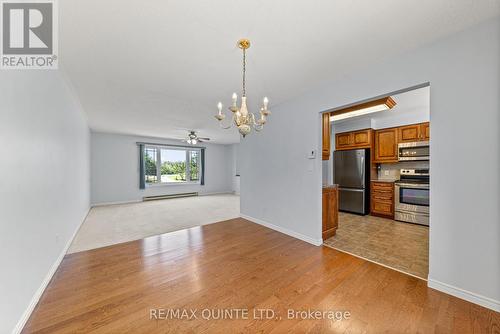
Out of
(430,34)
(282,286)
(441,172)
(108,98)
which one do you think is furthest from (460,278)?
(108,98)

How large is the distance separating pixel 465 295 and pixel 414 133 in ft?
12.0

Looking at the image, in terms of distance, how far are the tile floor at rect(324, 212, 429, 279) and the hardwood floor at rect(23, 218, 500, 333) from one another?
0.28 m

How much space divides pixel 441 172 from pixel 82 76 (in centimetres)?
451

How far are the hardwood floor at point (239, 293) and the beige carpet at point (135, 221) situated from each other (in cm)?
54

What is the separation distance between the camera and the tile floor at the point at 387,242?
246 cm

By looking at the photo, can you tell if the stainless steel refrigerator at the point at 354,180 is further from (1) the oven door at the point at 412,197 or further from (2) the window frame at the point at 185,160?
(2) the window frame at the point at 185,160

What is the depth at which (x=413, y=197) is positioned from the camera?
410 centimetres

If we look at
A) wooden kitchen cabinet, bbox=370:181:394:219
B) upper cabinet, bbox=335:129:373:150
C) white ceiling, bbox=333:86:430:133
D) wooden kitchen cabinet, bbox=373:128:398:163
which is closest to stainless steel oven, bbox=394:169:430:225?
wooden kitchen cabinet, bbox=370:181:394:219

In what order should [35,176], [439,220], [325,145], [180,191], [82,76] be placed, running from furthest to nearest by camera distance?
1. [180,191]
2. [325,145]
3. [82,76]
4. [439,220]
5. [35,176]

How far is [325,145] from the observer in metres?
3.23

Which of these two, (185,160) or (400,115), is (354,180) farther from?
(185,160)

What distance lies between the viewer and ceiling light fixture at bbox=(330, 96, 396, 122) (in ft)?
11.1

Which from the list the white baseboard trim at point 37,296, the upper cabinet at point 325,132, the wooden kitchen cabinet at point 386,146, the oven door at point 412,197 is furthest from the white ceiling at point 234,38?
the oven door at point 412,197

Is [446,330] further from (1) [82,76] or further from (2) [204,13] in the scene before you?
(1) [82,76]
